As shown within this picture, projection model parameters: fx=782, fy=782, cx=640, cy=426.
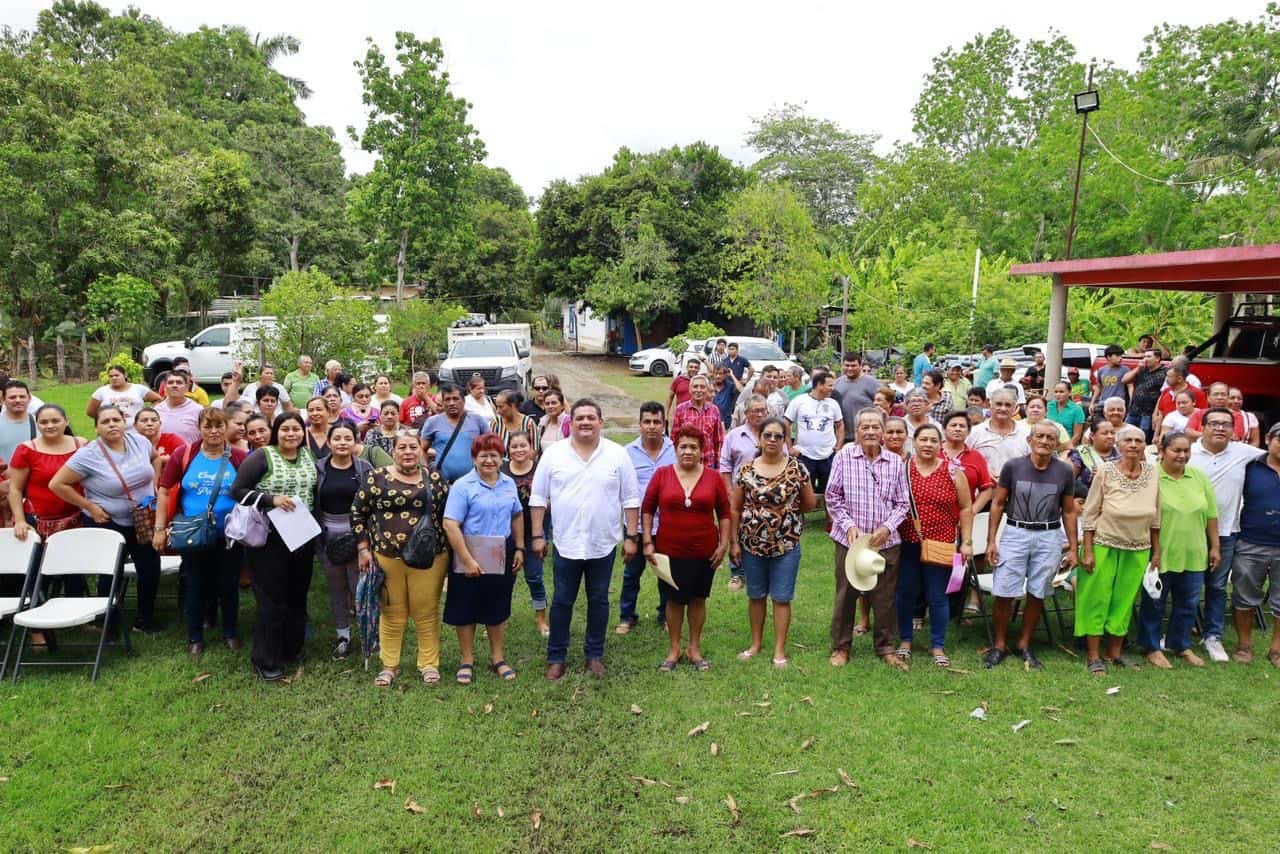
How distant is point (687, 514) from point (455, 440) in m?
2.25

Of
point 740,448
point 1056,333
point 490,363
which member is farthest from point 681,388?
point 490,363

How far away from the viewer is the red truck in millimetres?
11031

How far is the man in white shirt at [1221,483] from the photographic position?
5.27 metres

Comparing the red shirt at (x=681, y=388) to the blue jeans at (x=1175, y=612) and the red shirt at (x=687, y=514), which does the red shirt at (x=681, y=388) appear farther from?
the blue jeans at (x=1175, y=612)

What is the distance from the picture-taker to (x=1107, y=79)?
34719 mm

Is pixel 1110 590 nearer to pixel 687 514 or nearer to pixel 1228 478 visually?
pixel 1228 478

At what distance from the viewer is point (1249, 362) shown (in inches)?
447

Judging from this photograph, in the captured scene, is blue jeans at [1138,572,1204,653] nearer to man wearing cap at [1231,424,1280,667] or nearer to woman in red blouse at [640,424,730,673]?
→ man wearing cap at [1231,424,1280,667]

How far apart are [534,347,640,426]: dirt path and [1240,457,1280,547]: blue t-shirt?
10.7 meters

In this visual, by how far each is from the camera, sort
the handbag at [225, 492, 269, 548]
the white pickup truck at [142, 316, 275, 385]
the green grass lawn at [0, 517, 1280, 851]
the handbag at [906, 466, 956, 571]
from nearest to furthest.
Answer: the green grass lawn at [0, 517, 1280, 851], the handbag at [225, 492, 269, 548], the handbag at [906, 466, 956, 571], the white pickup truck at [142, 316, 275, 385]

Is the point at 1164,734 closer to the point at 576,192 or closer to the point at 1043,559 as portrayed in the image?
the point at 1043,559

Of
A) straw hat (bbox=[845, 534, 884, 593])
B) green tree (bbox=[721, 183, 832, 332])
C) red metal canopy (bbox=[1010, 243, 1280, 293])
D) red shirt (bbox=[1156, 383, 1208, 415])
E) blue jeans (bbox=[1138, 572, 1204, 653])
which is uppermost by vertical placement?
green tree (bbox=[721, 183, 832, 332])

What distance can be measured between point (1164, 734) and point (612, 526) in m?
3.34

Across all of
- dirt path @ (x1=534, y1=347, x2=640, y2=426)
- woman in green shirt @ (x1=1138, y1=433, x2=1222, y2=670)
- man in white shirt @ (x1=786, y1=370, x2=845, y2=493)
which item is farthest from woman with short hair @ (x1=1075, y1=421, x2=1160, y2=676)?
dirt path @ (x1=534, y1=347, x2=640, y2=426)
